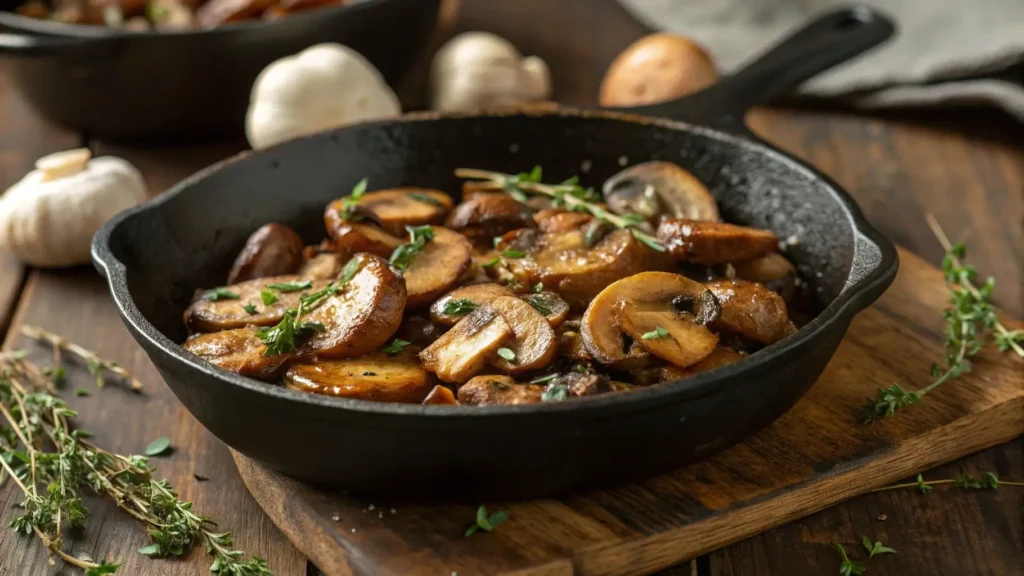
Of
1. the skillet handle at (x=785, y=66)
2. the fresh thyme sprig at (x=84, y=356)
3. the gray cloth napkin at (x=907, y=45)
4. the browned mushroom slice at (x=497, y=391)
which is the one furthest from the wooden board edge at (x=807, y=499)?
the gray cloth napkin at (x=907, y=45)

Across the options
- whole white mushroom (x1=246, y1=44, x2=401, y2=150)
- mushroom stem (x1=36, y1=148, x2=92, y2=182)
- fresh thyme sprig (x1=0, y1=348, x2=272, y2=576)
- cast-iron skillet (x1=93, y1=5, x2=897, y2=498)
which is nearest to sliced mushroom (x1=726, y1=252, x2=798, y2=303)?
cast-iron skillet (x1=93, y1=5, x2=897, y2=498)

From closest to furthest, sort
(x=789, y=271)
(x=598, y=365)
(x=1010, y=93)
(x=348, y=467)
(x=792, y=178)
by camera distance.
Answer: (x=348, y=467), (x=598, y=365), (x=789, y=271), (x=792, y=178), (x=1010, y=93)

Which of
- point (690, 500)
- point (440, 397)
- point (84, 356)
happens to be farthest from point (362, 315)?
point (84, 356)

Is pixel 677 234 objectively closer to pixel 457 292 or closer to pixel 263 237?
pixel 457 292

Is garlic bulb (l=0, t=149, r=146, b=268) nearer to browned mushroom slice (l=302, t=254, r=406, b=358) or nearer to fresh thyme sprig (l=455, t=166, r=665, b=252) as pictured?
fresh thyme sprig (l=455, t=166, r=665, b=252)

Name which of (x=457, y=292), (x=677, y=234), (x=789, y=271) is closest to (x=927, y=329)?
(x=789, y=271)

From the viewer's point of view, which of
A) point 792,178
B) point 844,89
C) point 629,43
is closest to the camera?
point 792,178

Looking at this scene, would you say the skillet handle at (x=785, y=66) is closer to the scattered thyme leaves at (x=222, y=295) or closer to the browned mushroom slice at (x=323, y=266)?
the browned mushroom slice at (x=323, y=266)
